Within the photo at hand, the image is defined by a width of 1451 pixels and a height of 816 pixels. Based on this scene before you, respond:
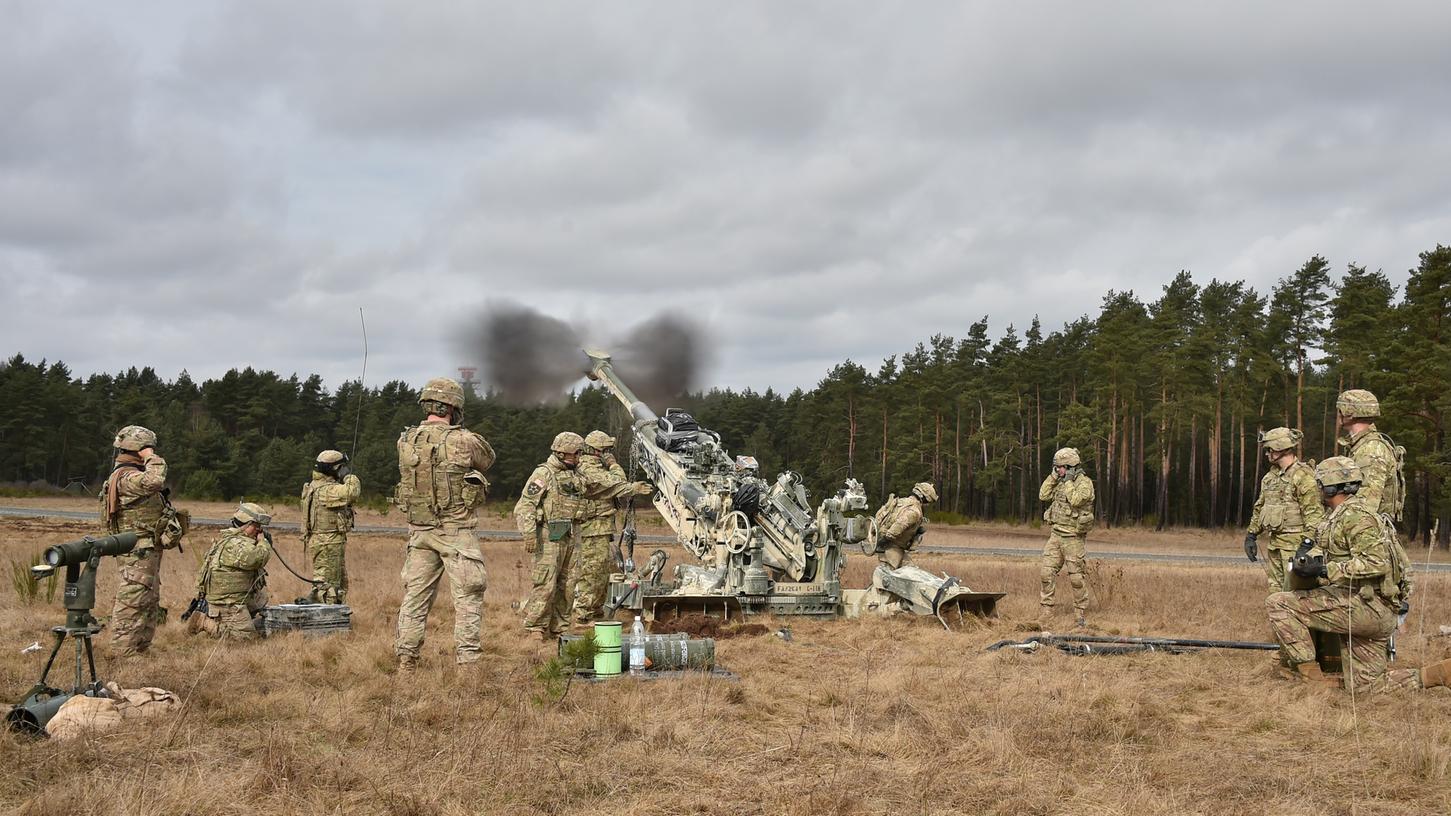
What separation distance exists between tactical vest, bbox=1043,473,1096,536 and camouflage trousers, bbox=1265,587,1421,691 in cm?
462

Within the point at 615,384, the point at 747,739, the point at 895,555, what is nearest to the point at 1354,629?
the point at 747,739

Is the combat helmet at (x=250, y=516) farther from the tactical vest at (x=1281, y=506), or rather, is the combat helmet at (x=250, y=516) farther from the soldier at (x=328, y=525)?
the tactical vest at (x=1281, y=506)

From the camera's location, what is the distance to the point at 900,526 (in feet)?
41.0

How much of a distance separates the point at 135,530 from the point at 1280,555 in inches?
437

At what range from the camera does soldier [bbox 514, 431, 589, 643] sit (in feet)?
38.1

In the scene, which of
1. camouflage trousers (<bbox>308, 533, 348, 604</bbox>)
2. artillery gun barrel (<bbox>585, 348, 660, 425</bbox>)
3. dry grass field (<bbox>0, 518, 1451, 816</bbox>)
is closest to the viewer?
dry grass field (<bbox>0, 518, 1451, 816</bbox>)

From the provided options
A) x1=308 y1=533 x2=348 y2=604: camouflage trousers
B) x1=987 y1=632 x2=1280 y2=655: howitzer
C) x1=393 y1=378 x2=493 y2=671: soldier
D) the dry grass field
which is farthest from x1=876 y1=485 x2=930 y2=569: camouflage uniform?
x1=308 y1=533 x2=348 y2=604: camouflage trousers

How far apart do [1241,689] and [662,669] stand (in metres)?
4.67

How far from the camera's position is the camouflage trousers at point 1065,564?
12.9 m

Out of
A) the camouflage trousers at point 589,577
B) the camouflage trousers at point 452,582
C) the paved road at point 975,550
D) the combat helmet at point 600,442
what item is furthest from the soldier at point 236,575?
the paved road at point 975,550

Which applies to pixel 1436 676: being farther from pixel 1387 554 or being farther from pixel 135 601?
pixel 135 601

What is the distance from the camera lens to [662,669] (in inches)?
328

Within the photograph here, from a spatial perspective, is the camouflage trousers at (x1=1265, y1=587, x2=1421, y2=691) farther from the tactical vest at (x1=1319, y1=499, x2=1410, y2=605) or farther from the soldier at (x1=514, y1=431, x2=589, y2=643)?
the soldier at (x1=514, y1=431, x2=589, y2=643)

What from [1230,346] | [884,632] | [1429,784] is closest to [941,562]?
[884,632]
